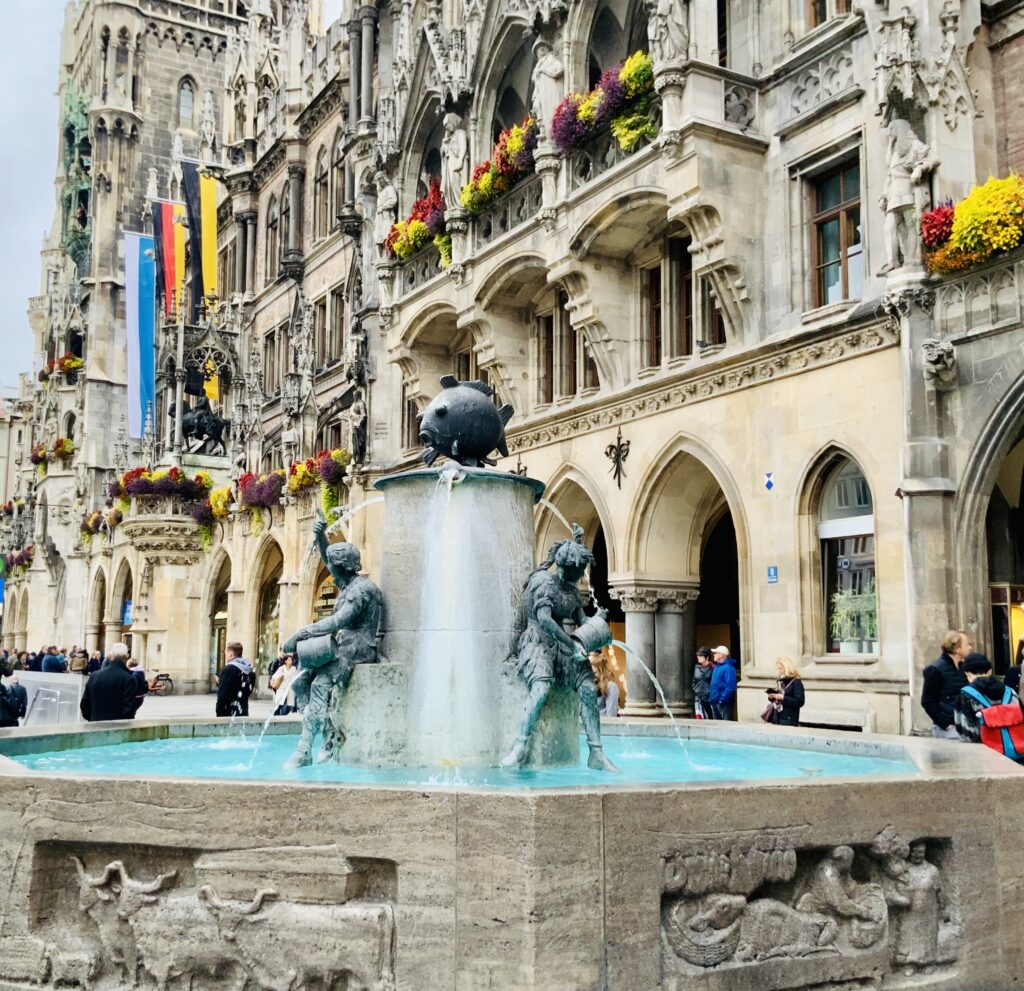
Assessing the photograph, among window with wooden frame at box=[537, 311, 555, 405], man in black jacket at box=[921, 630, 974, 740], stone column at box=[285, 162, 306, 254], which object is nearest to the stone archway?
window with wooden frame at box=[537, 311, 555, 405]

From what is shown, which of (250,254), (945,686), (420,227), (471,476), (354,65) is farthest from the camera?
(250,254)

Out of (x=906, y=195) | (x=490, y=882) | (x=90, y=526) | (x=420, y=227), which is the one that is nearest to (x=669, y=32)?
(x=906, y=195)

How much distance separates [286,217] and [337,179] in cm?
413

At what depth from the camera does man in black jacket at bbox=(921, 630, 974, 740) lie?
9773mm

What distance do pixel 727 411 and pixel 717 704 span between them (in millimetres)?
4550

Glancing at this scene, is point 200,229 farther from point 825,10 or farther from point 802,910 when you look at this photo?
point 802,910

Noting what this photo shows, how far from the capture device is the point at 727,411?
715 inches

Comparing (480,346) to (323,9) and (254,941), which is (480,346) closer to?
(254,941)

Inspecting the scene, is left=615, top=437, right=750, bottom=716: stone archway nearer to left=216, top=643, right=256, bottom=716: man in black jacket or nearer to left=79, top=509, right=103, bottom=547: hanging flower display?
left=216, top=643, right=256, bottom=716: man in black jacket

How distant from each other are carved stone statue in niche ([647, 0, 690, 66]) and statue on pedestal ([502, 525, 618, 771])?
40.5 ft

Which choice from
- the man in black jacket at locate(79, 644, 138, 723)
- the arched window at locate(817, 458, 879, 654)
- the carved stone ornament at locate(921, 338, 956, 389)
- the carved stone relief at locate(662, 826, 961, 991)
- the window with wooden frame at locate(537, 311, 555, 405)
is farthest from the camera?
the window with wooden frame at locate(537, 311, 555, 405)

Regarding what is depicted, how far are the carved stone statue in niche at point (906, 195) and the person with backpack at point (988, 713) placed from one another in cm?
694

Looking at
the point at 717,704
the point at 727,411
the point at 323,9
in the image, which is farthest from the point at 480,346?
the point at 323,9

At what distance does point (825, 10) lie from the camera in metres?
17.7
